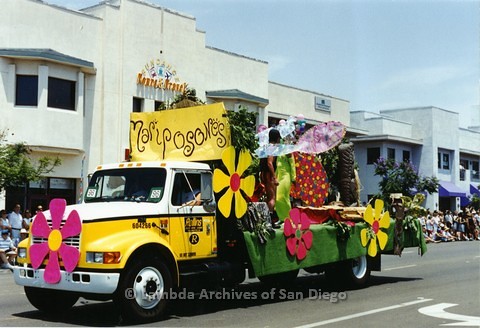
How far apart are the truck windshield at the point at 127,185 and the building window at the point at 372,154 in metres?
41.7

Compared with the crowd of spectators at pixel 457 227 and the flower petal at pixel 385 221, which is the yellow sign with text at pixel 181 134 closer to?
the flower petal at pixel 385 221

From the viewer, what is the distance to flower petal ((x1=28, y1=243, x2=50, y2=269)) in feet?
28.1

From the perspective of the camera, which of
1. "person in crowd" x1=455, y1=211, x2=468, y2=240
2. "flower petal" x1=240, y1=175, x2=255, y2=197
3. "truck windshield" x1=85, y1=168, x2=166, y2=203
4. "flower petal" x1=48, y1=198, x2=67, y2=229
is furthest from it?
"person in crowd" x1=455, y1=211, x2=468, y2=240

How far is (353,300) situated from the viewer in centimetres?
1084

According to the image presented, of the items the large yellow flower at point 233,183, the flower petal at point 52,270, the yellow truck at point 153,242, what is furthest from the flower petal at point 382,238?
the flower petal at point 52,270

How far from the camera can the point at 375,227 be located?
1266 centimetres

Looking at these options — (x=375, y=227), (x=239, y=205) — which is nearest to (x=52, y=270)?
(x=239, y=205)

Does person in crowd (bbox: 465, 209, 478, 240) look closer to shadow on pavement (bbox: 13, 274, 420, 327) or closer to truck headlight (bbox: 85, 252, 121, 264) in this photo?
shadow on pavement (bbox: 13, 274, 420, 327)

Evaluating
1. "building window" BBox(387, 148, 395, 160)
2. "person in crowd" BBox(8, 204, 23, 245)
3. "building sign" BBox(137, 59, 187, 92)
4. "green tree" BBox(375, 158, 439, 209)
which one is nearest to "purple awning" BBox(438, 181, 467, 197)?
"building window" BBox(387, 148, 395, 160)

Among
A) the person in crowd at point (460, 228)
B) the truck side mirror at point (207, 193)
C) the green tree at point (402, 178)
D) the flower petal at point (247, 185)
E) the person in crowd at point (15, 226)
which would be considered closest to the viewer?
the truck side mirror at point (207, 193)

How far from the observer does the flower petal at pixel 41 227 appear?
28.4ft

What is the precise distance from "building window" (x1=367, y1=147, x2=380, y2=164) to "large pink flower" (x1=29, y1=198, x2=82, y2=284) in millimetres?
42928

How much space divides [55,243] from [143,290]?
133 cm

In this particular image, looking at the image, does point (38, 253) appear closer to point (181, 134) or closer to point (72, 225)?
point (72, 225)
